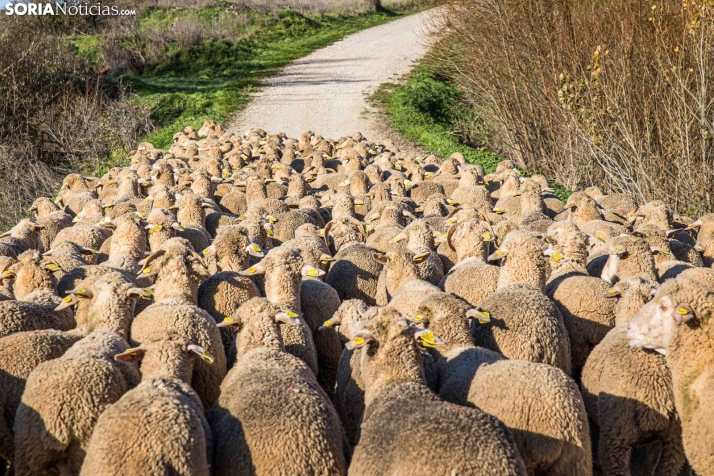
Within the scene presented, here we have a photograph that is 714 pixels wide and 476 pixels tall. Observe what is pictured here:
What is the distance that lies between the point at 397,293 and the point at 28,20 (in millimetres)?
25507

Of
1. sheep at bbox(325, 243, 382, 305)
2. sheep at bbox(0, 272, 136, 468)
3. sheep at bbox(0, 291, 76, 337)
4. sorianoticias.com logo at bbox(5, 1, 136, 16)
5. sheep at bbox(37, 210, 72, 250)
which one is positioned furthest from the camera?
sorianoticias.com logo at bbox(5, 1, 136, 16)

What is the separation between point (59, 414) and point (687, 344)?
3897 mm

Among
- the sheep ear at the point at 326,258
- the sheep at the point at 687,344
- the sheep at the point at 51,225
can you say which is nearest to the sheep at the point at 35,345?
the sheep ear at the point at 326,258

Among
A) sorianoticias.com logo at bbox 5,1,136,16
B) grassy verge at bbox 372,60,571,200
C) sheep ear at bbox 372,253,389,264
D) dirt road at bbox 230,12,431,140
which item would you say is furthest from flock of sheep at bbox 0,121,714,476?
sorianoticias.com logo at bbox 5,1,136,16

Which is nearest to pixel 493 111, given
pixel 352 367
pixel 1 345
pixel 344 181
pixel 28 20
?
pixel 344 181

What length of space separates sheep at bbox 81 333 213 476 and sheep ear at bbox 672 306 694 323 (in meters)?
3.00

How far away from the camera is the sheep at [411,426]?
329cm

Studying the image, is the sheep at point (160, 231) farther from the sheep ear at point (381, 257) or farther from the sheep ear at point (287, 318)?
the sheep ear at point (287, 318)

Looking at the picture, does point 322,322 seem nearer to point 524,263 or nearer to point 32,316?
point 524,263

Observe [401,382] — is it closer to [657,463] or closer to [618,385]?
[618,385]

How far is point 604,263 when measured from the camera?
7.50 meters

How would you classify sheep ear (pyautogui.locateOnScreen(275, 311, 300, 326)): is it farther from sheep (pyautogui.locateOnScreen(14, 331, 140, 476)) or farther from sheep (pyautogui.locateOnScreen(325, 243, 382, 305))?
sheep (pyautogui.locateOnScreen(325, 243, 382, 305))

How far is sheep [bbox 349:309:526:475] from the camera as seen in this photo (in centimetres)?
329

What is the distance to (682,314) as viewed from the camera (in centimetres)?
450
